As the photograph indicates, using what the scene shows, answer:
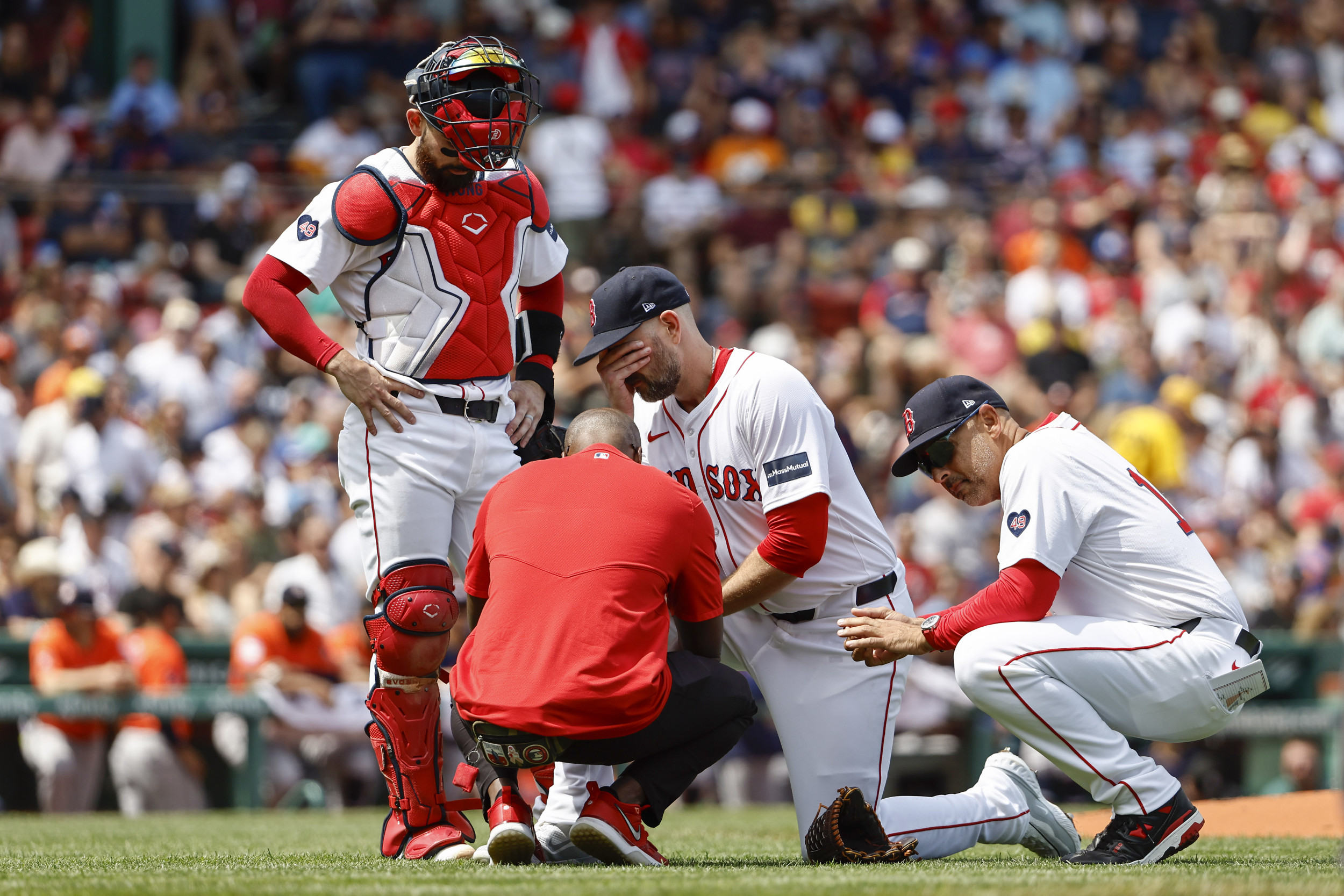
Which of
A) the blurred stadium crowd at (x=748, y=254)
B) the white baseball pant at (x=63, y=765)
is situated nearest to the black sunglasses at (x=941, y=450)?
the blurred stadium crowd at (x=748, y=254)

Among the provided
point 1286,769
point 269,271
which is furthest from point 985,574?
point 269,271

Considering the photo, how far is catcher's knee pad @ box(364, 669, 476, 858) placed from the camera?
4.88m

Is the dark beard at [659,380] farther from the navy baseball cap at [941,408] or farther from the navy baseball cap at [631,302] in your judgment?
the navy baseball cap at [941,408]

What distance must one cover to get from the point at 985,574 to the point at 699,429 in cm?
631

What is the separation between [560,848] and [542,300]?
1839 mm

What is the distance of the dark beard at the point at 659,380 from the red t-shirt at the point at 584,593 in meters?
0.42

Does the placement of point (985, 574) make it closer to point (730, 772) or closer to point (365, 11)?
point (730, 772)

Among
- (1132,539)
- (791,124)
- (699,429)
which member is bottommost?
(1132,539)

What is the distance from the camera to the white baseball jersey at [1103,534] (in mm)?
4434

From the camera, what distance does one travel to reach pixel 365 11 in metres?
15.9

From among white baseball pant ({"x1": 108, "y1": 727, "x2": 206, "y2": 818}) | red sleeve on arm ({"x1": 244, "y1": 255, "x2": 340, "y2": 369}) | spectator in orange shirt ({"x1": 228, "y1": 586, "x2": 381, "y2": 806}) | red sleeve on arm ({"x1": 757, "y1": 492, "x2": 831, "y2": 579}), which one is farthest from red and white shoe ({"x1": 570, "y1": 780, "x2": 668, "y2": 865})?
white baseball pant ({"x1": 108, "y1": 727, "x2": 206, "y2": 818})

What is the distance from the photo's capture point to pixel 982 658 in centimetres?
445

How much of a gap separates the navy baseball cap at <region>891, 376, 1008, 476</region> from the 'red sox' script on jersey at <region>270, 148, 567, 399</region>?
4.24ft

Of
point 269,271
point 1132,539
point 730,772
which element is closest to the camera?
point 1132,539
